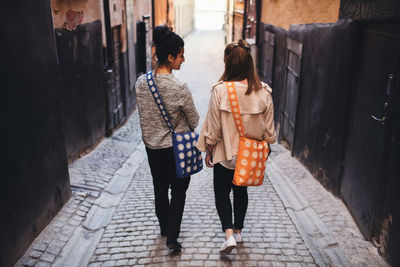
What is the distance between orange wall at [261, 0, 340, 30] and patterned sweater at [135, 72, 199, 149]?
272cm

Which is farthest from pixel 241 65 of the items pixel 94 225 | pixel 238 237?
pixel 94 225

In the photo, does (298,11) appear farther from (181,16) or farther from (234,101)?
(181,16)

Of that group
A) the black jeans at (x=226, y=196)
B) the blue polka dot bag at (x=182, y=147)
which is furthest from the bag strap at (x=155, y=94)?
the black jeans at (x=226, y=196)

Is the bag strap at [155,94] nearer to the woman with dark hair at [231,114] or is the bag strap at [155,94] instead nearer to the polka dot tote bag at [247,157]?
the woman with dark hair at [231,114]

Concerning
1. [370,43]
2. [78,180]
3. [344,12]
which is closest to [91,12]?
[78,180]

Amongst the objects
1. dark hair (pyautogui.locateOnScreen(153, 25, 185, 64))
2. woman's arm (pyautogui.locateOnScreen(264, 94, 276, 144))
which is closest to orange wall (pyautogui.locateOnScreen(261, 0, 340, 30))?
woman's arm (pyautogui.locateOnScreen(264, 94, 276, 144))

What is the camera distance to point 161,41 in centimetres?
303

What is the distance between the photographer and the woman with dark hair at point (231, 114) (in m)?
3.05

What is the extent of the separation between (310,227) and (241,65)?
78.5 inches

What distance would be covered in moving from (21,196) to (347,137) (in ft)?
11.4

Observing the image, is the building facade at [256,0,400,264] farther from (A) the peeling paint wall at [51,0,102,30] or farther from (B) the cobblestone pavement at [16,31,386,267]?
(A) the peeling paint wall at [51,0,102,30]

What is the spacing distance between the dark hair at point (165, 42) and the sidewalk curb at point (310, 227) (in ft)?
7.15

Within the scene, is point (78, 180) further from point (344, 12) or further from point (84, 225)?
point (344, 12)

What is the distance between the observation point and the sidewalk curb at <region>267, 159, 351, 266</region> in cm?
351
